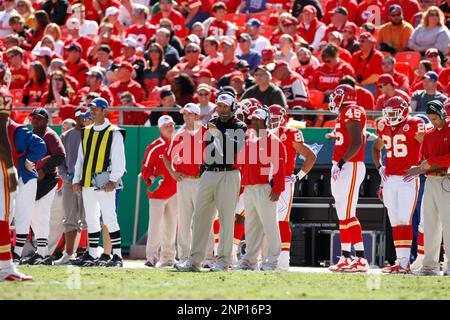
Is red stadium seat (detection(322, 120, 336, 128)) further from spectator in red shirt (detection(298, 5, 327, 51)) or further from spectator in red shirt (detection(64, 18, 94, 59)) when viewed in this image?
spectator in red shirt (detection(64, 18, 94, 59))

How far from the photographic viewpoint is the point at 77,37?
72.2ft

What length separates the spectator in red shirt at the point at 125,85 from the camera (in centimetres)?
1852

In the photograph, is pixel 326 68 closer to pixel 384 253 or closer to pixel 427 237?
pixel 384 253

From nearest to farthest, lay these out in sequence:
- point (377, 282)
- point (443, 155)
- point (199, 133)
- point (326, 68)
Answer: point (377, 282) < point (443, 155) < point (199, 133) < point (326, 68)

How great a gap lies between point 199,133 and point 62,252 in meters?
2.70

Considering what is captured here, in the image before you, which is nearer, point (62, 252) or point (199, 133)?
A: point (199, 133)

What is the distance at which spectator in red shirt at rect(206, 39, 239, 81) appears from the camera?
60.3 ft

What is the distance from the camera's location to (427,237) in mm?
12875

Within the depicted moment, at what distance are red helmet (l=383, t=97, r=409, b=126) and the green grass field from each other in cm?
199

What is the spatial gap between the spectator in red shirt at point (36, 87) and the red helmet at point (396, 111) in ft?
23.5

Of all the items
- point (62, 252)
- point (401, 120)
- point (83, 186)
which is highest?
point (401, 120)

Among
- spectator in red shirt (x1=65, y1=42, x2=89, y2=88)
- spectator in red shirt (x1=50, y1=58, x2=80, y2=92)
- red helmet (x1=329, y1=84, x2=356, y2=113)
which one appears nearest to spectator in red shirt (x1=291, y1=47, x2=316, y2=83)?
spectator in red shirt (x1=50, y1=58, x2=80, y2=92)

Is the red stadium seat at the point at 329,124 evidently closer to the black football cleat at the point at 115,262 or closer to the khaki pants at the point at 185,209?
the khaki pants at the point at 185,209
